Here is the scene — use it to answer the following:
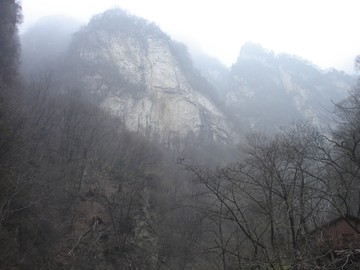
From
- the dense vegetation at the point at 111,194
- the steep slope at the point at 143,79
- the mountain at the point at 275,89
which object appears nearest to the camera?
the dense vegetation at the point at 111,194

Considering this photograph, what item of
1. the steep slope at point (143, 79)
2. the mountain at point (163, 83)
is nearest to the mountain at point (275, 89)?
the mountain at point (163, 83)

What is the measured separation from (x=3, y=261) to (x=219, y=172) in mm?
8124

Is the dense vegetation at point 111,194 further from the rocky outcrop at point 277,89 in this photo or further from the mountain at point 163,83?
the rocky outcrop at point 277,89

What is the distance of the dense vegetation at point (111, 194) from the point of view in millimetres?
10695

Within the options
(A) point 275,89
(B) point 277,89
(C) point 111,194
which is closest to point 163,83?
(C) point 111,194

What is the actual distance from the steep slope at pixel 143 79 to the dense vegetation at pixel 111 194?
46.0 ft

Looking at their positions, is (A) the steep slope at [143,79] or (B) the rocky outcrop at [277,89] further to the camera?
(B) the rocky outcrop at [277,89]

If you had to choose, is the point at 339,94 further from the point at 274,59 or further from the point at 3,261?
the point at 3,261

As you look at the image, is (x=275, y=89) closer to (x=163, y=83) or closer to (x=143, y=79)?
(x=163, y=83)

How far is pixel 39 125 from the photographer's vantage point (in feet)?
87.8

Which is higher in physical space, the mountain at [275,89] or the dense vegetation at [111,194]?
the mountain at [275,89]

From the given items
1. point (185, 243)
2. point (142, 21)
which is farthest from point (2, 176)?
point (142, 21)

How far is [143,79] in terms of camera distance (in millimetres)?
54938

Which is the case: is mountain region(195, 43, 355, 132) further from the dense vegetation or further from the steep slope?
the dense vegetation
